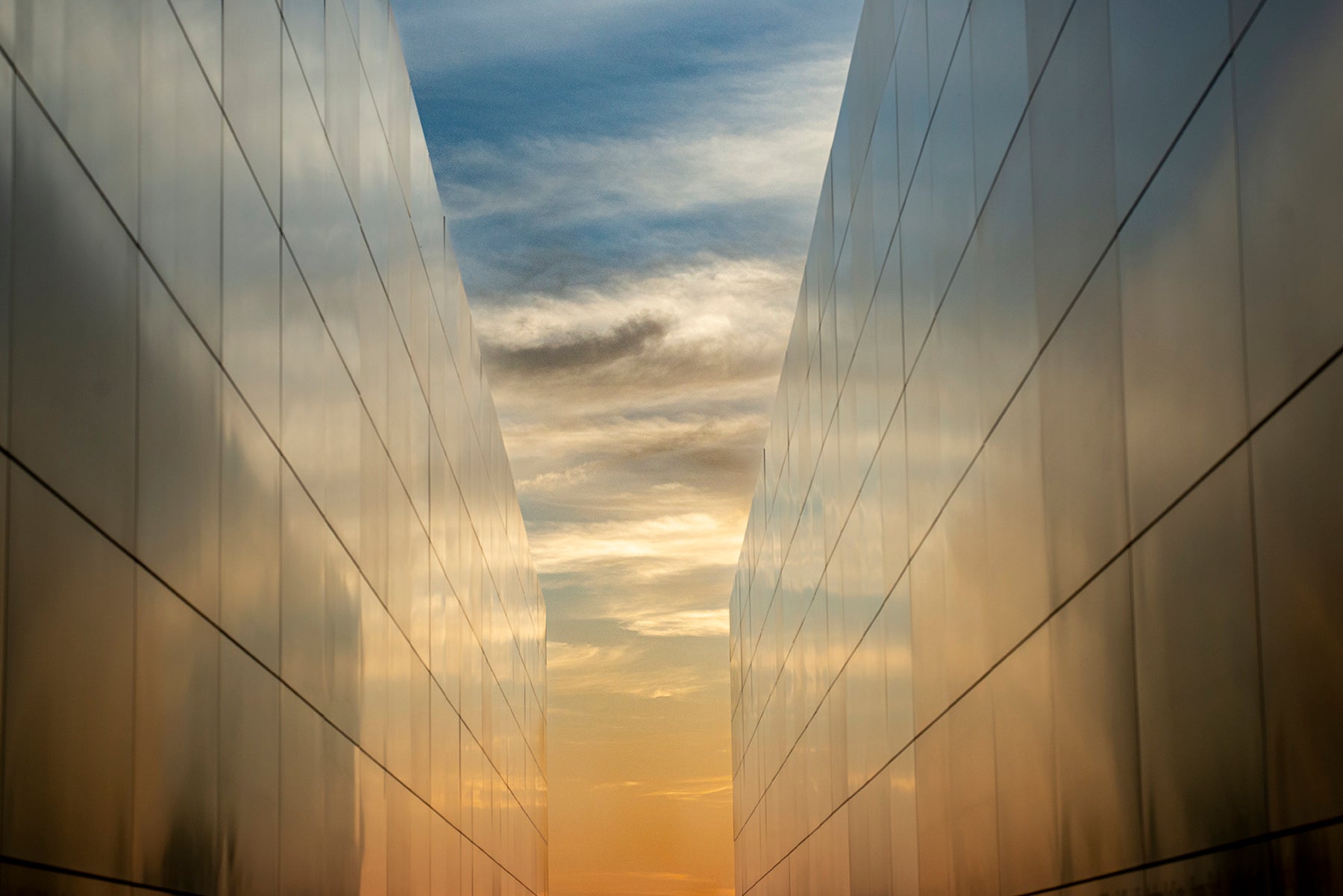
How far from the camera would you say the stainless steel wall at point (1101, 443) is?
29.0 feet

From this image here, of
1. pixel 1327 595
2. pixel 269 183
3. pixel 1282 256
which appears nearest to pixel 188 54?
pixel 269 183

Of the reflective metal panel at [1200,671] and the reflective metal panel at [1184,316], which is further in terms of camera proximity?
the reflective metal panel at [1184,316]

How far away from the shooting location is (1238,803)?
32.2 feet

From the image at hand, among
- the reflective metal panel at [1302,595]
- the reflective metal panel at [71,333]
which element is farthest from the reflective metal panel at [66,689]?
the reflective metal panel at [1302,595]

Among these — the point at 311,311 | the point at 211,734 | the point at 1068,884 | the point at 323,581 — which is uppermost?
the point at 311,311

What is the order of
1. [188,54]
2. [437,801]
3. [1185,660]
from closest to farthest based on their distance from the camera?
[1185,660] → [188,54] → [437,801]

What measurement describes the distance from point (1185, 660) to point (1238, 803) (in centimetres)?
124

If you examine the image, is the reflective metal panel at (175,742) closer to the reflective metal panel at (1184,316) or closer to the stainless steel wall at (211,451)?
the stainless steel wall at (211,451)

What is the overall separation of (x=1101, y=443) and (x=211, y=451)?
8.50 m

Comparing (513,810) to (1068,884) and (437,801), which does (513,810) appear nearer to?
(437,801)

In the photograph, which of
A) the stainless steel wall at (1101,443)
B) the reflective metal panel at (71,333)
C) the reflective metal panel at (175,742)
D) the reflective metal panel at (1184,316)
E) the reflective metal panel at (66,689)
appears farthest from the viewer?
the reflective metal panel at (175,742)

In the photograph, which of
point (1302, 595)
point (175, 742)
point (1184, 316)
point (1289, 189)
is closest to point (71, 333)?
point (175, 742)

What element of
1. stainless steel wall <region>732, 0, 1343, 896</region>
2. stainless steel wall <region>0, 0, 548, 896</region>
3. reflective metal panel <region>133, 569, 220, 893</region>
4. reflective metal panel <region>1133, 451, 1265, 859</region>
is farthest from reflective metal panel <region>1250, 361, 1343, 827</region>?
reflective metal panel <region>133, 569, 220, 893</region>

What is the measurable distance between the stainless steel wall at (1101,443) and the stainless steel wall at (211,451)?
8.04 meters
